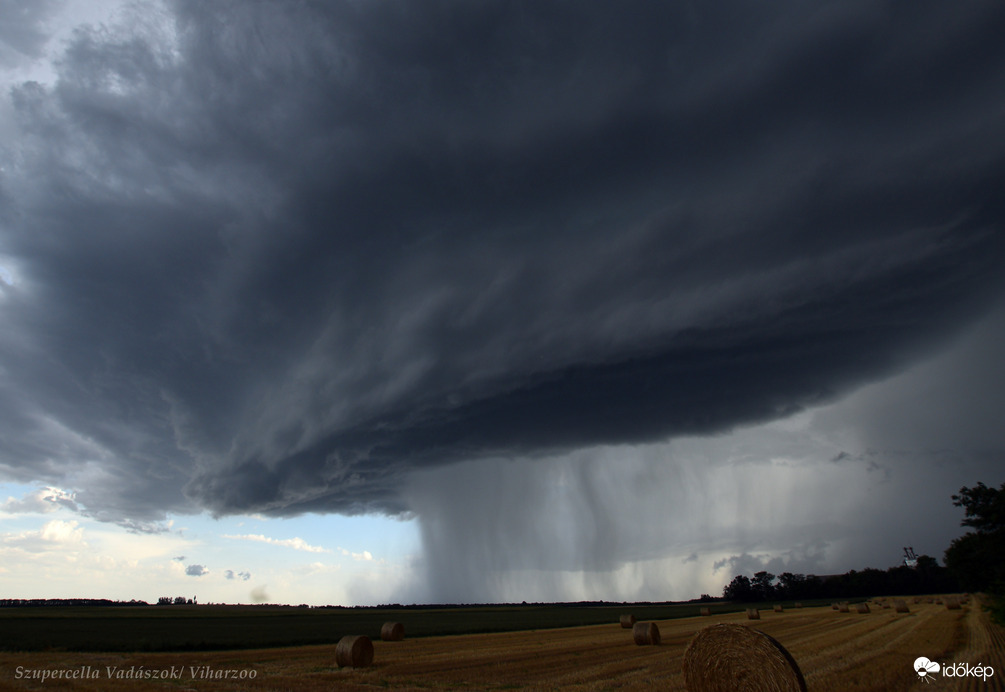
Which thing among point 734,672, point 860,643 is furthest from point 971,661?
point 734,672

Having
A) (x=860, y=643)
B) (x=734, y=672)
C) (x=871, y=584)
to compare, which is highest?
(x=734, y=672)

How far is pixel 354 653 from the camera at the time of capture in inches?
872

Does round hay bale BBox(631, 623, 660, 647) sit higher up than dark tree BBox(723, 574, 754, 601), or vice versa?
round hay bale BBox(631, 623, 660, 647)

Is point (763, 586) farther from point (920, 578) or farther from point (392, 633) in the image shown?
point (392, 633)

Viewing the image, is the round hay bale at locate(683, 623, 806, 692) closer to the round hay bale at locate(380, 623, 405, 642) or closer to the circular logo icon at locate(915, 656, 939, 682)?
the circular logo icon at locate(915, 656, 939, 682)

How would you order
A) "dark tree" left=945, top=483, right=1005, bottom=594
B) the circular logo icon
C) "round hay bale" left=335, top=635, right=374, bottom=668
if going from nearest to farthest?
the circular logo icon
"round hay bale" left=335, top=635, right=374, bottom=668
"dark tree" left=945, top=483, right=1005, bottom=594

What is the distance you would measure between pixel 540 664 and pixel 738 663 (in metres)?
9.24

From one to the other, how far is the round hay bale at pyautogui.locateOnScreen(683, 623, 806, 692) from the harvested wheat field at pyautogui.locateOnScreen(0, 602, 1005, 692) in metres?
0.75

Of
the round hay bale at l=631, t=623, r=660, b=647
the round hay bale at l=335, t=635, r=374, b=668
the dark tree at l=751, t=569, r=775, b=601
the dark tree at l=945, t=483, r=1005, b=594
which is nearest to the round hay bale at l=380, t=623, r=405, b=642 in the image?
the round hay bale at l=335, t=635, r=374, b=668

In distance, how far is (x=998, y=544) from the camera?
2333 inches

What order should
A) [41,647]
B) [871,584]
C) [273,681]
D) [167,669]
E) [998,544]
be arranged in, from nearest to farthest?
[273,681], [167,669], [41,647], [998,544], [871,584]

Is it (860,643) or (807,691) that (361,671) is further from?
(860,643)

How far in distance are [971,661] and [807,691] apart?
7572 millimetres

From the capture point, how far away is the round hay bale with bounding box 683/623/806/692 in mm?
13773
